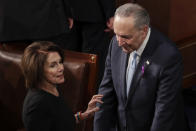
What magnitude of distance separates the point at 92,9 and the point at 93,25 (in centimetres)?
12

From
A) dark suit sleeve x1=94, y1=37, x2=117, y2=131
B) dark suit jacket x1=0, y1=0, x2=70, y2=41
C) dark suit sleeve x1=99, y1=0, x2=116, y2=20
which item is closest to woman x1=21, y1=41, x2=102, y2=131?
dark suit sleeve x1=94, y1=37, x2=117, y2=131

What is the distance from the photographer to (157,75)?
81.5 inches

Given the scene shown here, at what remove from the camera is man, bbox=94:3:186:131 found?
2.01 metres

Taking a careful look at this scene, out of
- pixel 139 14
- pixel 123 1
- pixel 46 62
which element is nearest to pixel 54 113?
pixel 46 62

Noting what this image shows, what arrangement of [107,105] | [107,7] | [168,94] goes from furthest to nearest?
[107,7] < [107,105] < [168,94]

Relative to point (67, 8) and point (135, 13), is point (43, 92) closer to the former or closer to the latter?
point (135, 13)

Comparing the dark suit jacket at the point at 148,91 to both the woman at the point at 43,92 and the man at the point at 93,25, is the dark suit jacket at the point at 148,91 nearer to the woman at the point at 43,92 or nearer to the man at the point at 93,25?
the woman at the point at 43,92

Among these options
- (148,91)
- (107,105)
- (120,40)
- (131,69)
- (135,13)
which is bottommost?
(107,105)

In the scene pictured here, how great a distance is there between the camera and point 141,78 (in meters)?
2.12

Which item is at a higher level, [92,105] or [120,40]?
[120,40]

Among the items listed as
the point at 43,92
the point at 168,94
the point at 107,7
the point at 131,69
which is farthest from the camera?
the point at 107,7

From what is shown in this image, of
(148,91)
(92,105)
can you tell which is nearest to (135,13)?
(148,91)

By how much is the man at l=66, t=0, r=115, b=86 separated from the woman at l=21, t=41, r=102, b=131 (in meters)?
1.02

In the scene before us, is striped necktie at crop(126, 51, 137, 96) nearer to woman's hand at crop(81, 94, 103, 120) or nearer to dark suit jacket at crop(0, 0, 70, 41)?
woman's hand at crop(81, 94, 103, 120)
